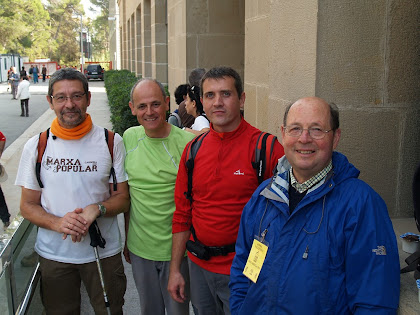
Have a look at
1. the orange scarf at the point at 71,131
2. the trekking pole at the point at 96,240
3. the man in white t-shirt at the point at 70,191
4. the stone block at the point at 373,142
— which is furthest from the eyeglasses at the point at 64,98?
the stone block at the point at 373,142

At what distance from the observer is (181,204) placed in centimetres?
311

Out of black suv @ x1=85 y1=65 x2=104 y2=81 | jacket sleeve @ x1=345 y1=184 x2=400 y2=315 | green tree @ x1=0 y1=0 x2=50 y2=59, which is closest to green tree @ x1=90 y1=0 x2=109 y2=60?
green tree @ x1=0 y1=0 x2=50 y2=59

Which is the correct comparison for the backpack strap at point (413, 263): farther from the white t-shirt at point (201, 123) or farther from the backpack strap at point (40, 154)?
the white t-shirt at point (201, 123)

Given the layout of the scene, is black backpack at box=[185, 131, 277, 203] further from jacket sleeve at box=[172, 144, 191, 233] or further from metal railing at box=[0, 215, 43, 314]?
metal railing at box=[0, 215, 43, 314]

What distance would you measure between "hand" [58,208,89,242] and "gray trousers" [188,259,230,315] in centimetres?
71

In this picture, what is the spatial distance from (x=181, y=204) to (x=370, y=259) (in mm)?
1363

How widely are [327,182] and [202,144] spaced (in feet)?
3.41

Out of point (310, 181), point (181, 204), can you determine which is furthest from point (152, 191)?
point (310, 181)

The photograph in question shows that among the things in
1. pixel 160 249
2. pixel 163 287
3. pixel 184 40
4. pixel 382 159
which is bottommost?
pixel 163 287

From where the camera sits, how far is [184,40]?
29.0 feet

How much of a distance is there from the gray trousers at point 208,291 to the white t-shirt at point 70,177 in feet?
2.25

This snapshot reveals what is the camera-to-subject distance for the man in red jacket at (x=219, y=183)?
2.89 m

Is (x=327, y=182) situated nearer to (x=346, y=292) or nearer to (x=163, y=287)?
(x=346, y=292)

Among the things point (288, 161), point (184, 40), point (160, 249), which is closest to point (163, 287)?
point (160, 249)
